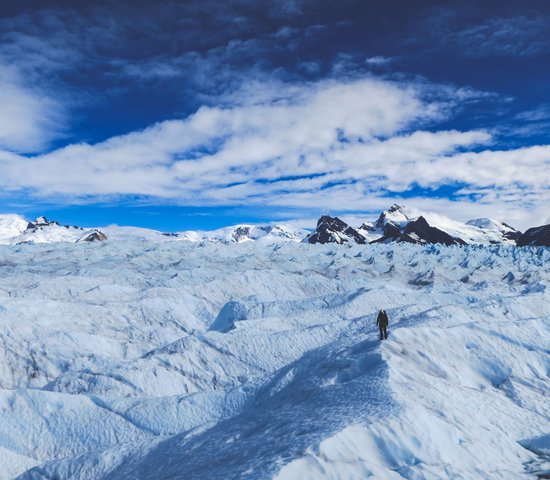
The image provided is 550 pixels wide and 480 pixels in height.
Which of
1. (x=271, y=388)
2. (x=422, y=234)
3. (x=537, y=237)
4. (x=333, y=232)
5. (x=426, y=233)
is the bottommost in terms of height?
(x=537, y=237)

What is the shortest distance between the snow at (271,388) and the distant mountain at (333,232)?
138242 millimetres

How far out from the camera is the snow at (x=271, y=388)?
8984mm

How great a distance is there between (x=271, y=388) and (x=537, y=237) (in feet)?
435

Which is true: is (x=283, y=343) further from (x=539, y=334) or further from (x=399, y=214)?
(x=399, y=214)

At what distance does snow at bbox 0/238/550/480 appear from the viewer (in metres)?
8.98

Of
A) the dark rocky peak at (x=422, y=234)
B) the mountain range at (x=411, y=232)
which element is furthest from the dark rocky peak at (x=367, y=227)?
the dark rocky peak at (x=422, y=234)

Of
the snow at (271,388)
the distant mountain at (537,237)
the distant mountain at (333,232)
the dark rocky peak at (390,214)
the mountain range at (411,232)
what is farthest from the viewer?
the dark rocky peak at (390,214)

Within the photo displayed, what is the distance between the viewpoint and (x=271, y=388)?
14867 millimetres

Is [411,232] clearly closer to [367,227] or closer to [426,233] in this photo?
[426,233]

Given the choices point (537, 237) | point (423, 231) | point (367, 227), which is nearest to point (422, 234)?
point (423, 231)

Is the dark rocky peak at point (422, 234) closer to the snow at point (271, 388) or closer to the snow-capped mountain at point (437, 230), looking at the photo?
the snow-capped mountain at point (437, 230)

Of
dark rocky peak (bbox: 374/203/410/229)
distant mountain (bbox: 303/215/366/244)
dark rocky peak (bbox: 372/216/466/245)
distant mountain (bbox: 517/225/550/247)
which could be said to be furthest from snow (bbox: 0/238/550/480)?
dark rocky peak (bbox: 374/203/410/229)

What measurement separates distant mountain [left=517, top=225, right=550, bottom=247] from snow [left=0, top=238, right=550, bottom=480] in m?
103

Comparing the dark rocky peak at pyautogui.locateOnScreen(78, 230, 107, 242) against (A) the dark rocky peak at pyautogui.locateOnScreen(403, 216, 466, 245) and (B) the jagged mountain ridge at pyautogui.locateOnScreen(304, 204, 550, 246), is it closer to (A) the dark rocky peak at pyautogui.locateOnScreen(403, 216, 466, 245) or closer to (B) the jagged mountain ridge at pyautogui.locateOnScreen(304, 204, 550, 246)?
(B) the jagged mountain ridge at pyautogui.locateOnScreen(304, 204, 550, 246)
